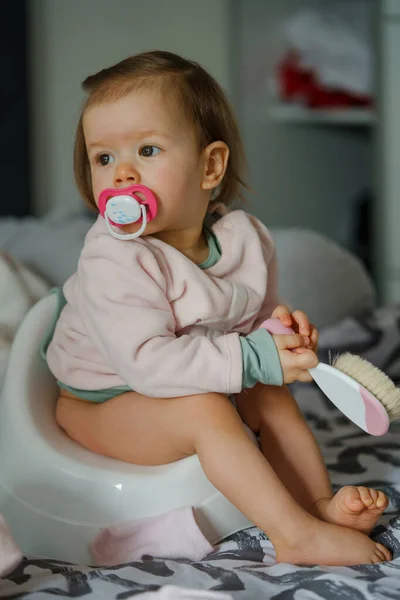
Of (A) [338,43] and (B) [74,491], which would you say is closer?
(B) [74,491]

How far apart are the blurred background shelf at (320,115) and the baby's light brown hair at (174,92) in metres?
1.55

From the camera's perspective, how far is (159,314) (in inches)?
36.6

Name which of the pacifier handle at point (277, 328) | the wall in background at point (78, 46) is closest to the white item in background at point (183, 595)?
the pacifier handle at point (277, 328)

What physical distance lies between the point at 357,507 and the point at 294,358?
0.54 feet

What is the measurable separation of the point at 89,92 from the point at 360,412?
0.47m

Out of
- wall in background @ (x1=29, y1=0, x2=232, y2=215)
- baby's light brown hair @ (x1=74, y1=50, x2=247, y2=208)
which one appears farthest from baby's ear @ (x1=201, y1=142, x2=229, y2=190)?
wall in background @ (x1=29, y1=0, x2=232, y2=215)

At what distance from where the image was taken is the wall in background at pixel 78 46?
2756 mm

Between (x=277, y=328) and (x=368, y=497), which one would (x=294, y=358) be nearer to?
(x=277, y=328)

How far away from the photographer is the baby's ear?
3.34 ft

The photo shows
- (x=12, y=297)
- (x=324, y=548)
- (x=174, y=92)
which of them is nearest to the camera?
(x=324, y=548)

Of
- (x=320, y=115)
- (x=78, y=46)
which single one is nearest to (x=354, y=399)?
(x=320, y=115)

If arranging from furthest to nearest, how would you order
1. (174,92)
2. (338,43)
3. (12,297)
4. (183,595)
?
1. (338,43)
2. (12,297)
3. (174,92)
4. (183,595)

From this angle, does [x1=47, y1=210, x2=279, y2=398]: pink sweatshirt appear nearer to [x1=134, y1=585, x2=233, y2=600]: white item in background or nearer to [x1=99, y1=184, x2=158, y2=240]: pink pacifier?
[x1=99, y1=184, x2=158, y2=240]: pink pacifier

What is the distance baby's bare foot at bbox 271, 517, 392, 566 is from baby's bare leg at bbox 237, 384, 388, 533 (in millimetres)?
32
